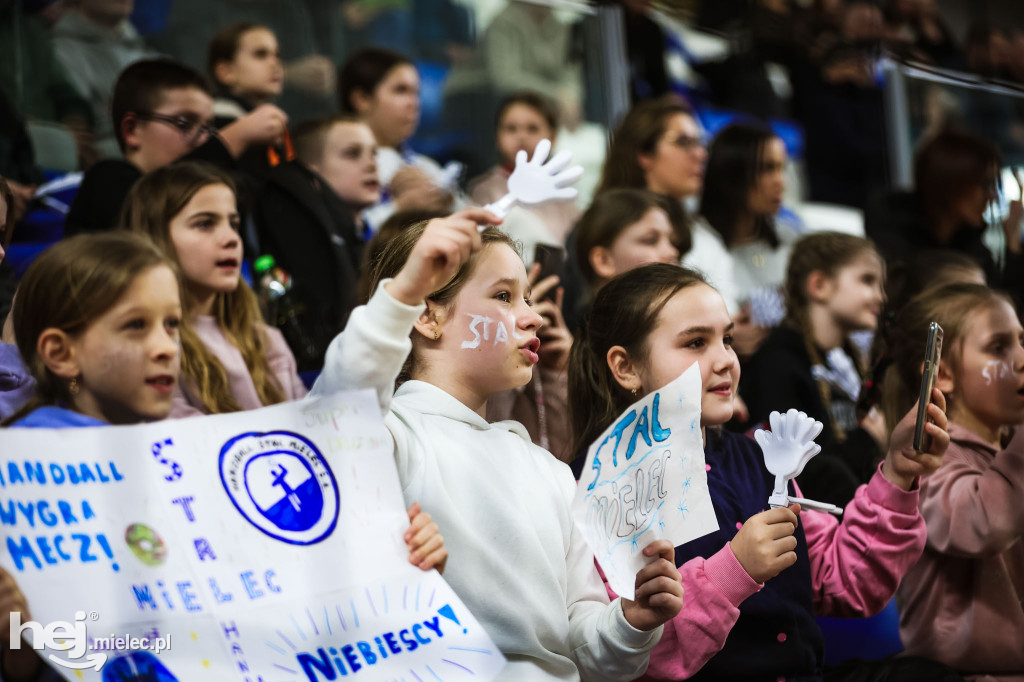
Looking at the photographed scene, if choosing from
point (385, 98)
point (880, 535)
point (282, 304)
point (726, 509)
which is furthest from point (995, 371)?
point (385, 98)

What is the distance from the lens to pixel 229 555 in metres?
1.69

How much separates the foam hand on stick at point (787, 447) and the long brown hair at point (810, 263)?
65.3 inches

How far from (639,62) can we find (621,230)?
2016 millimetres

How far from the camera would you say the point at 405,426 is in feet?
6.31

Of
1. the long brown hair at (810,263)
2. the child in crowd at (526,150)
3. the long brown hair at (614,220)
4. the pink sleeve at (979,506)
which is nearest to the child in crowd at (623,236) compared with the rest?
the long brown hair at (614,220)

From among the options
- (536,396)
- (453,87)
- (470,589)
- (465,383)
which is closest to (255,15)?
(453,87)

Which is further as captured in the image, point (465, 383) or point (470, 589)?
point (465, 383)

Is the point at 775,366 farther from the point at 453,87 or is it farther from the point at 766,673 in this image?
the point at 453,87

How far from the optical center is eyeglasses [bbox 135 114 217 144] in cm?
326

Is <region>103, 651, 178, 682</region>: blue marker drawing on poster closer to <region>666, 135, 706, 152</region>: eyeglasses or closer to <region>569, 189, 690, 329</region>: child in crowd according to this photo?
<region>569, 189, 690, 329</region>: child in crowd

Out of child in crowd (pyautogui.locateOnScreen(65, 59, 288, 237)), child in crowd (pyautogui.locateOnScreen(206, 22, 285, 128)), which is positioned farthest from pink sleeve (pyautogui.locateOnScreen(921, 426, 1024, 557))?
child in crowd (pyautogui.locateOnScreen(206, 22, 285, 128))

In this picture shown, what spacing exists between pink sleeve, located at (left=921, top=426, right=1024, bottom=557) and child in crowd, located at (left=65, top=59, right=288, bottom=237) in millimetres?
1995

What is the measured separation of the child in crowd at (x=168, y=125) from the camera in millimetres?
3160

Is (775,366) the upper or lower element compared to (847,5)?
lower
